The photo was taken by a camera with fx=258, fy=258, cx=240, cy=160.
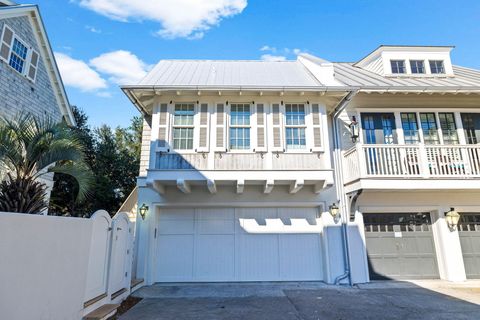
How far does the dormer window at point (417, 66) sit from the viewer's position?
9695 mm

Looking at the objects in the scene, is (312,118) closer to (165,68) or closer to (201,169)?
(201,169)

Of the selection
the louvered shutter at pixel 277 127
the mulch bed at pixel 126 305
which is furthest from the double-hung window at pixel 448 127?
the mulch bed at pixel 126 305

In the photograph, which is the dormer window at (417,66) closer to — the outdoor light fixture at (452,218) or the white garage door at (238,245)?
the outdoor light fixture at (452,218)

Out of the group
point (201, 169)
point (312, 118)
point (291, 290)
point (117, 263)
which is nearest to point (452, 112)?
point (312, 118)

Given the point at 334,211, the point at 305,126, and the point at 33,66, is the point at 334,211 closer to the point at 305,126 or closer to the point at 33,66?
the point at 305,126

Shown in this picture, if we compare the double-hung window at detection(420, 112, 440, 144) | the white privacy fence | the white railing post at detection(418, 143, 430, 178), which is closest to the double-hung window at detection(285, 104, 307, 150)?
the white railing post at detection(418, 143, 430, 178)

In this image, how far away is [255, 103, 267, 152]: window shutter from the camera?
7.32 metres

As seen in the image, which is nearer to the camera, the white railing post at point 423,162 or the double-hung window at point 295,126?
the white railing post at point 423,162

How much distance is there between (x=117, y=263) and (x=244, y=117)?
4919 mm

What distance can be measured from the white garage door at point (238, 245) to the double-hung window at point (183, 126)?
2.09 meters

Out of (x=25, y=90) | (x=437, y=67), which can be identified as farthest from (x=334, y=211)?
(x=25, y=90)

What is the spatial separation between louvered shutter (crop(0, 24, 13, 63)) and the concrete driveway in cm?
749

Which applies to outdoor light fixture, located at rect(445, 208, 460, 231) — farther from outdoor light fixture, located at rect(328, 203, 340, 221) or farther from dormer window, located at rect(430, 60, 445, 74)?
dormer window, located at rect(430, 60, 445, 74)

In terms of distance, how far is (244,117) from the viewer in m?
7.66
